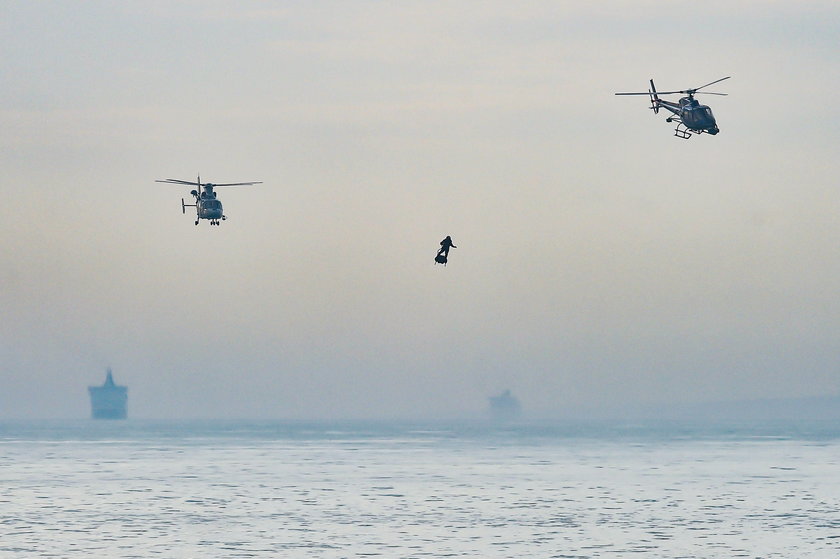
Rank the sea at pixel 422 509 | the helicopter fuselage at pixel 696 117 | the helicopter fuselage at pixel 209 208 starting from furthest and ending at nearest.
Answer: the helicopter fuselage at pixel 209 208
the helicopter fuselage at pixel 696 117
the sea at pixel 422 509

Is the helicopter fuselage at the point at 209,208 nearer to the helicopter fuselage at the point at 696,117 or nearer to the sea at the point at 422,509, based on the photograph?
the sea at the point at 422,509

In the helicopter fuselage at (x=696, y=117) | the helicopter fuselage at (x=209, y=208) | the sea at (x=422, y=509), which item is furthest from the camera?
the helicopter fuselage at (x=209, y=208)

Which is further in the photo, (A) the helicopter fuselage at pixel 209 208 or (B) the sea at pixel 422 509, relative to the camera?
(A) the helicopter fuselage at pixel 209 208

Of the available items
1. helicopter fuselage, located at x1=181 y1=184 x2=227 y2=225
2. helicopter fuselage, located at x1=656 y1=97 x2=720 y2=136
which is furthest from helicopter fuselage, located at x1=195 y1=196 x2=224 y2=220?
helicopter fuselage, located at x1=656 y1=97 x2=720 y2=136

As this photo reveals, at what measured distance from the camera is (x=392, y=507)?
300ft

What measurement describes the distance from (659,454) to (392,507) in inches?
3808

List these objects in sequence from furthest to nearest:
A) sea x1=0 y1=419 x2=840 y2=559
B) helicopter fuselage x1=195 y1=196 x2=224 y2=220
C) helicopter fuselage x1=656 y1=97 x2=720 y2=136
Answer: helicopter fuselage x1=195 y1=196 x2=224 y2=220 < helicopter fuselage x1=656 y1=97 x2=720 y2=136 < sea x1=0 y1=419 x2=840 y2=559

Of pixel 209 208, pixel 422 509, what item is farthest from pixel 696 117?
pixel 209 208

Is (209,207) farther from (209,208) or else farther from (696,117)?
(696,117)

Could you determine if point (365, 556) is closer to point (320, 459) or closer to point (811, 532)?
point (811, 532)

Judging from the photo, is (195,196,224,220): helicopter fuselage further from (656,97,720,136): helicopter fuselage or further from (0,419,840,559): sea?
(656,97,720,136): helicopter fuselage

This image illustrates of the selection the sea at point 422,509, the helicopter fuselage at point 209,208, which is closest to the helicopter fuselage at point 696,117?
the sea at point 422,509

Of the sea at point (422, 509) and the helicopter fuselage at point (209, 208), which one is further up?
the helicopter fuselage at point (209, 208)

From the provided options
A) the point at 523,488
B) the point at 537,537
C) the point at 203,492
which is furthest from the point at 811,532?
the point at 203,492
